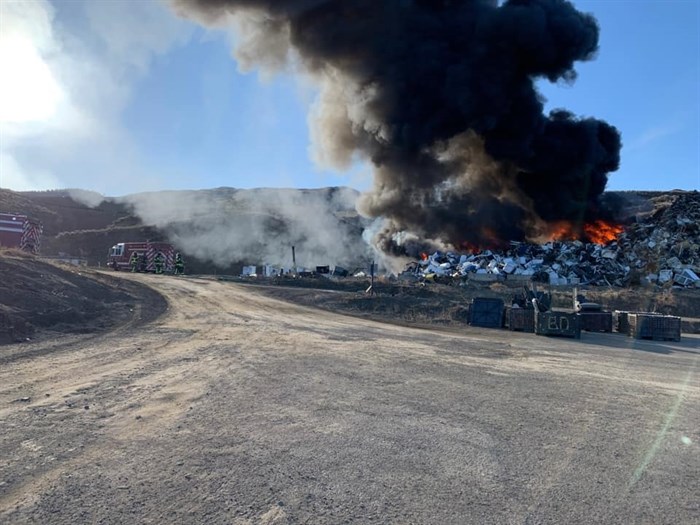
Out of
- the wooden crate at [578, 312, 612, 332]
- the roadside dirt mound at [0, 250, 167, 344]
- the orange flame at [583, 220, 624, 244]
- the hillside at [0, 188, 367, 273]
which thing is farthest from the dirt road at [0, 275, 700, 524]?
the hillside at [0, 188, 367, 273]

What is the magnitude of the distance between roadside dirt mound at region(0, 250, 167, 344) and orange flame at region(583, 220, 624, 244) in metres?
31.5

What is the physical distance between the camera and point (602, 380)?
9.47m

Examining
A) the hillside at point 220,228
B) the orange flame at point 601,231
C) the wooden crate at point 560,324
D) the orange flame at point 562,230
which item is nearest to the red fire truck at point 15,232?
the hillside at point 220,228

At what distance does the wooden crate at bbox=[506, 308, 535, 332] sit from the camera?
17859mm

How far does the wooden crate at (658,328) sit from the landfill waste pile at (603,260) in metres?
13.3

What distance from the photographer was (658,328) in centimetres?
1686

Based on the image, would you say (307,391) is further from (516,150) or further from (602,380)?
(516,150)

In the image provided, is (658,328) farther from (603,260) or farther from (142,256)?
(142,256)

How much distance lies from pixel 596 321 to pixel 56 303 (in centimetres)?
1676

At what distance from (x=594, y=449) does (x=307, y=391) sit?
3.84 metres

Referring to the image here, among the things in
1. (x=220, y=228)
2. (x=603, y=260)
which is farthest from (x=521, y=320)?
(x=220, y=228)

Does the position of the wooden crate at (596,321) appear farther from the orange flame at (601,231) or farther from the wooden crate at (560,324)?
the orange flame at (601,231)

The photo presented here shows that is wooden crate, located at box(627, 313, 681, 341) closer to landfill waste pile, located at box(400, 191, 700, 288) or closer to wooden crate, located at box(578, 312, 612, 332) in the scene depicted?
wooden crate, located at box(578, 312, 612, 332)

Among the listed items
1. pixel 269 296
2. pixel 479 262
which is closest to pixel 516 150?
pixel 479 262
